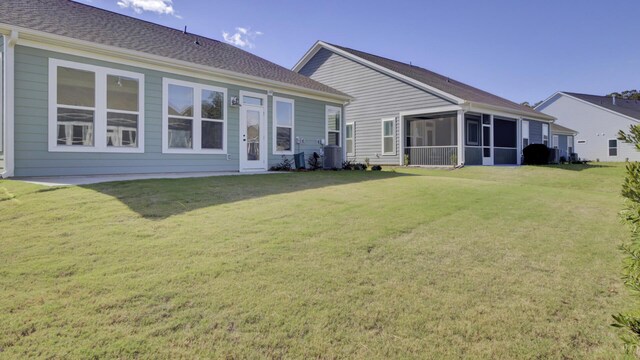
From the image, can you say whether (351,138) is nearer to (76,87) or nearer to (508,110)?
(508,110)

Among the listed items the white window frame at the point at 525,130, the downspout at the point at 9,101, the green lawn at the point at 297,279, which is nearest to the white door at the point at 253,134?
the downspout at the point at 9,101

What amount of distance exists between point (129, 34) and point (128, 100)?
7.91 ft

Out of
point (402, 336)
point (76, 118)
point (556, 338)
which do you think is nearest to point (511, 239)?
point (556, 338)

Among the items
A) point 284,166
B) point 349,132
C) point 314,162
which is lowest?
point 284,166

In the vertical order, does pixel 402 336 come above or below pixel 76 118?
below

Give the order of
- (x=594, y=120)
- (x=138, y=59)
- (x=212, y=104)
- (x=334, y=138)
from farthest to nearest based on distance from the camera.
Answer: (x=594, y=120) → (x=334, y=138) → (x=212, y=104) → (x=138, y=59)

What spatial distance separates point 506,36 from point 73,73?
22254mm

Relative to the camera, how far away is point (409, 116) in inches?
732

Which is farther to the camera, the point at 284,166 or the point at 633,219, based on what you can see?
the point at 284,166

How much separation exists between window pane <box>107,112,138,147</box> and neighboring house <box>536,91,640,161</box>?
108 feet

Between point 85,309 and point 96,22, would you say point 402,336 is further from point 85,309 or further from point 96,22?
point 96,22

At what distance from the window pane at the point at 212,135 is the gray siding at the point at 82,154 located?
26 centimetres

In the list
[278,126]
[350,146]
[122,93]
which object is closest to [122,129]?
[122,93]

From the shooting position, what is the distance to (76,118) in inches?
338
